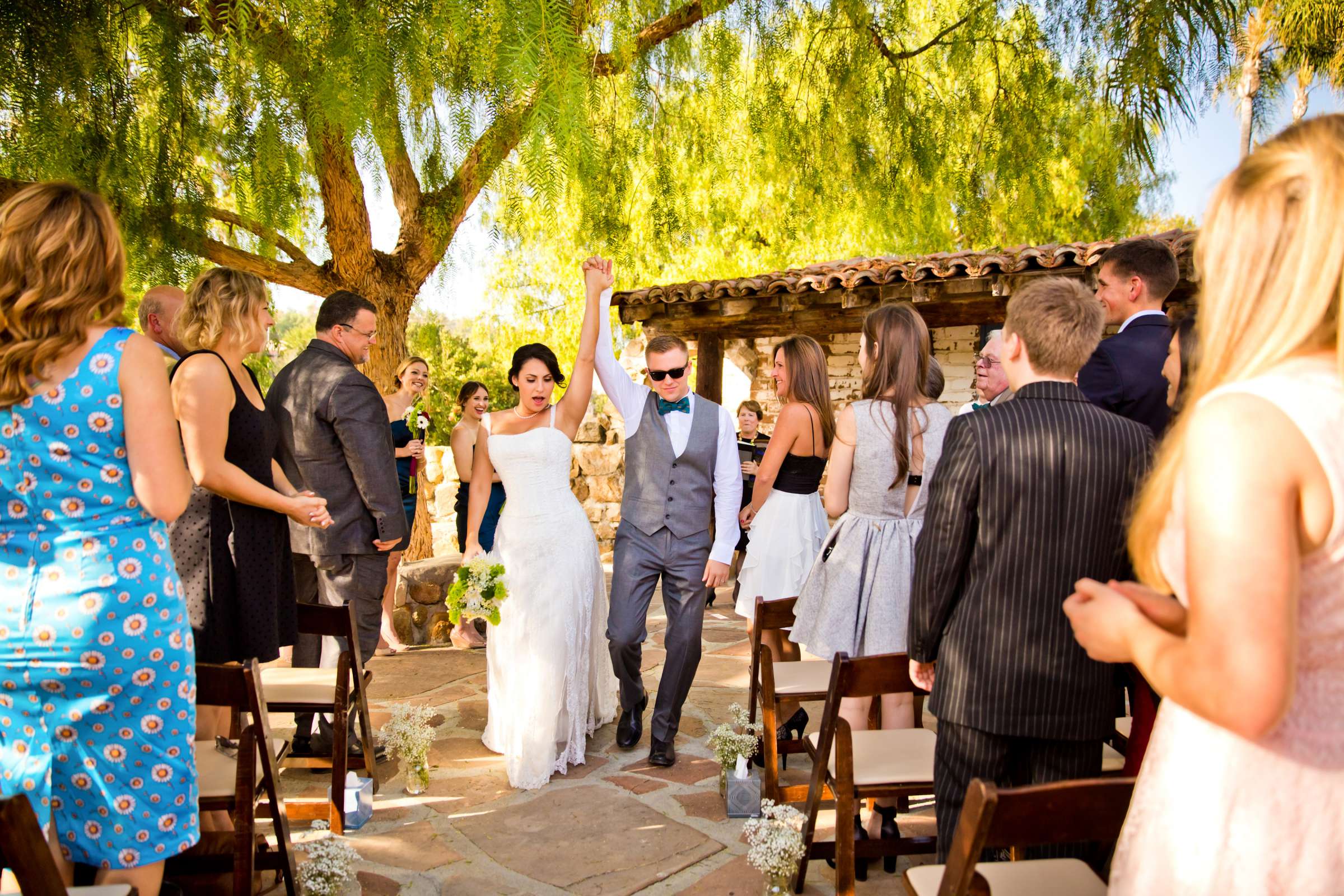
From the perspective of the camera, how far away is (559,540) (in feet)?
13.9

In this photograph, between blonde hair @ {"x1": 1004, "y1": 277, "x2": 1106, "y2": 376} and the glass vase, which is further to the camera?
the glass vase

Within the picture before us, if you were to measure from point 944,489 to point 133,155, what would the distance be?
A: 425 cm

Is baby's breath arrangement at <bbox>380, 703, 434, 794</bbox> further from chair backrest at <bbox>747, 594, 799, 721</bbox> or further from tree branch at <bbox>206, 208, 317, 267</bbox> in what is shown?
tree branch at <bbox>206, 208, 317, 267</bbox>

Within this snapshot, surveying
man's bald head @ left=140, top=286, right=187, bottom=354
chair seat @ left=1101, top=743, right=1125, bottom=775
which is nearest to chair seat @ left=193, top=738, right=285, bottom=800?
man's bald head @ left=140, top=286, right=187, bottom=354

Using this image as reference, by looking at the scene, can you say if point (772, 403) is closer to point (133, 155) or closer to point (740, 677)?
point (740, 677)

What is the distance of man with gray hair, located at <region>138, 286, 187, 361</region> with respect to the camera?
351cm

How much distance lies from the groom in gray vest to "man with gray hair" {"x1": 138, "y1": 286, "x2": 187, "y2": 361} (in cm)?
171

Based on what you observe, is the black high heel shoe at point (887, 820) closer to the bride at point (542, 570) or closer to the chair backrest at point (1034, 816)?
the bride at point (542, 570)

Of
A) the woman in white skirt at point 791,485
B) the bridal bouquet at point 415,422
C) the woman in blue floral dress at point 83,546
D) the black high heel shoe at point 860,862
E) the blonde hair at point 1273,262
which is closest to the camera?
the blonde hair at point 1273,262

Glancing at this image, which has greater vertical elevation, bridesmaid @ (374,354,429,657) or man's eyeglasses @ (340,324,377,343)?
man's eyeglasses @ (340,324,377,343)

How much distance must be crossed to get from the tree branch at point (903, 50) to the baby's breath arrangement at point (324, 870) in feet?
16.5

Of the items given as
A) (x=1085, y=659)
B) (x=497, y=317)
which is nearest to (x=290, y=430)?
(x=1085, y=659)

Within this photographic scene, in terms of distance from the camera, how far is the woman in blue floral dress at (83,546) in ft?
6.16

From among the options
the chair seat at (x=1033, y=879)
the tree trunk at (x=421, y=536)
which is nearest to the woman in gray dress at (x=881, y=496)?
the chair seat at (x=1033, y=879)
